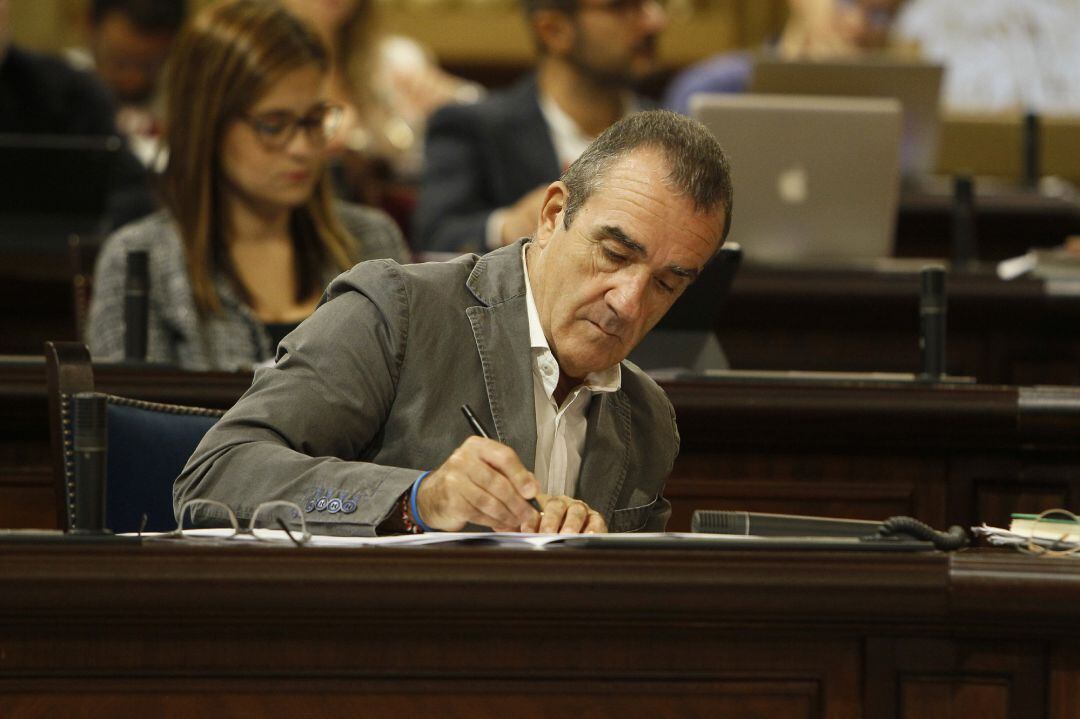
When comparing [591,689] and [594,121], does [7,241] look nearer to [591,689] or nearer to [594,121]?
[594,121]

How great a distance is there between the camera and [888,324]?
3.37m

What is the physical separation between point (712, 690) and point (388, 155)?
4.14 m

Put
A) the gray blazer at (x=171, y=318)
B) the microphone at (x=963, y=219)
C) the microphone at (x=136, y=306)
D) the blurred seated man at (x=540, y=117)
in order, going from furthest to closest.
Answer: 1. the blurred seated man at (x=540, y=117)
2. the microphone at (x=963, y=219)
3. the gray blazer at (x=171, y=318)
4. the microphone at (x=136, y=306)

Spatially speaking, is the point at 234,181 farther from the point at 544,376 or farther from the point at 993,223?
the point at 993,223

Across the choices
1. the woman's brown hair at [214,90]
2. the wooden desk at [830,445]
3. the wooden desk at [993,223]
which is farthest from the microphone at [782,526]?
the wooden desk at [993,223]

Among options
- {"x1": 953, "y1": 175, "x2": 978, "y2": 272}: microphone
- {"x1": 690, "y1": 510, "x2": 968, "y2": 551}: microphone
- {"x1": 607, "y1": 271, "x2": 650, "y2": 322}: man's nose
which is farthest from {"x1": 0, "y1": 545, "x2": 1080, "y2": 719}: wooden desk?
{"x1": 953, "y1": 175, "x2": 978, "y2": 272}: microphone

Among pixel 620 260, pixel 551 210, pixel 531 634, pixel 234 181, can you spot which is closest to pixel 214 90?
pixel 234 181

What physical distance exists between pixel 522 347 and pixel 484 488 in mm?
350

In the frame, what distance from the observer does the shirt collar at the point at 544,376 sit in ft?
6.34

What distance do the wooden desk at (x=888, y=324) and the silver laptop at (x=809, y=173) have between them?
25cm

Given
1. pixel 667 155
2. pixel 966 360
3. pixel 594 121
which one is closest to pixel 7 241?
pixel 594 121

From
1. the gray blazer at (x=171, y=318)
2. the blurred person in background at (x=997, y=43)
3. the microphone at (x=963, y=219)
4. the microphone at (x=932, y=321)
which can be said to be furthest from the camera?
the blurred person in background at (x=997, y=43)

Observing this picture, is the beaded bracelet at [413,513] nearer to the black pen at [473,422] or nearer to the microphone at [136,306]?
the black pen at [473,422]

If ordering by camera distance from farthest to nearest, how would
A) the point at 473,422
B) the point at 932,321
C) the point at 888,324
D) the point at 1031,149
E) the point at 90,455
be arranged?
the point at 1031,149 < the point at 888,324 < the point at 932,321 < the point at 473,422 < the point at 90,455
